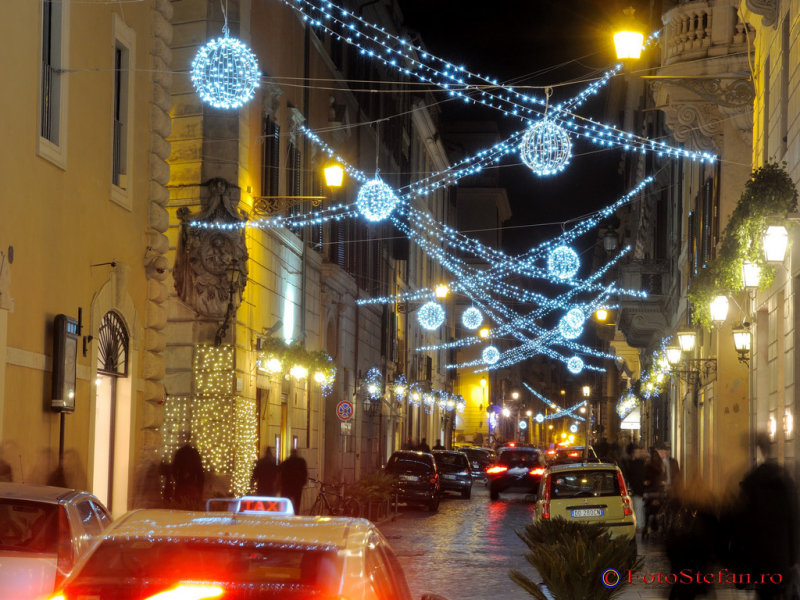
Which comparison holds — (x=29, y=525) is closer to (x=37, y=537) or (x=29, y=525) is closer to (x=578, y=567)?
(x=37, y=537)

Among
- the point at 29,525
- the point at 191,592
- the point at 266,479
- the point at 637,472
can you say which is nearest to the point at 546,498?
the point at 266,479

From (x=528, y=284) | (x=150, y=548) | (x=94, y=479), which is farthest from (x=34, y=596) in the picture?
(x=528, y=284)

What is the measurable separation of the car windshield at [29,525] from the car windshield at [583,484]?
465 inches

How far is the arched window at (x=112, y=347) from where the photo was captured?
57.6ft

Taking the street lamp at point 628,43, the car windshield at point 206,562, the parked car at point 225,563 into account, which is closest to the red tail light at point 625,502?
the street lamp at point 628,43

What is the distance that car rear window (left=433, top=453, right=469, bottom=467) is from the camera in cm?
4206

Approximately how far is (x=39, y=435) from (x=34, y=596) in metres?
6.45

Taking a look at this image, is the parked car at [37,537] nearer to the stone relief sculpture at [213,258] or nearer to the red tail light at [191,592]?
the red tail light at [191,592]

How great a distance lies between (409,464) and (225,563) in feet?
101

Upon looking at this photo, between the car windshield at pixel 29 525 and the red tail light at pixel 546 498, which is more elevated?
the car windshield at pixel 29 525

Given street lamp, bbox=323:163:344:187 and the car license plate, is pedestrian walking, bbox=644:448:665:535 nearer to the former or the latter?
the car license plate

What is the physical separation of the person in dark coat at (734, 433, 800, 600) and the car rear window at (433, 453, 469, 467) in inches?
1185

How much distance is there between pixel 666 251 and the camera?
138ft

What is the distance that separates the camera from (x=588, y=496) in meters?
19.7
